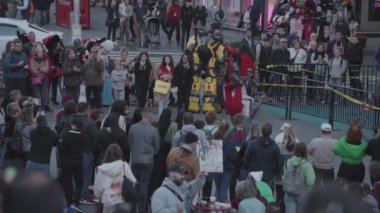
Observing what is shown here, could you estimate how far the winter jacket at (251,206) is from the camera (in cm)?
958

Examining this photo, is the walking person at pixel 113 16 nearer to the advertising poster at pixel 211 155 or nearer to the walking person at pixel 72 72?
the walking person at pixel 72 72

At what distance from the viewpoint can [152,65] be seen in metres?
20.0

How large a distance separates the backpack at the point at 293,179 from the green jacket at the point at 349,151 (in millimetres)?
969

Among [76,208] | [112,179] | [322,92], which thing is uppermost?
[322,92]

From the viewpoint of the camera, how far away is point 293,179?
38.1ft

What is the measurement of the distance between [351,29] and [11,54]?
13688 mm

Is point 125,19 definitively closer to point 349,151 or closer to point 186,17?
point 186,17

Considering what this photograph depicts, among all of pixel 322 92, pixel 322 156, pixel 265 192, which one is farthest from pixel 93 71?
pixel 265 192

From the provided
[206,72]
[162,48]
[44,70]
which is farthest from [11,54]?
[162,48]

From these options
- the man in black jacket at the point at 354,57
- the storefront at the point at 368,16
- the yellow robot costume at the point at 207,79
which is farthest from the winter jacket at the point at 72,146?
the storefront at the point at 368,16

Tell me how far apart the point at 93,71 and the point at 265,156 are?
7719mm

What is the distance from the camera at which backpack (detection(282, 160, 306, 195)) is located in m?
11.5

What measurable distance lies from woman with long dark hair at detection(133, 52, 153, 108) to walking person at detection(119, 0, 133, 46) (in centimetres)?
767

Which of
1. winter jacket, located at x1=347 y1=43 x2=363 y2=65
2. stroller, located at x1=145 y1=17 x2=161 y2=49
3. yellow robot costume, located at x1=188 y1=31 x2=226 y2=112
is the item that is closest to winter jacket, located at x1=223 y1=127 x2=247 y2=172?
yellow robot costume, located at x1=188 y1=31 x2=226 y2=112
